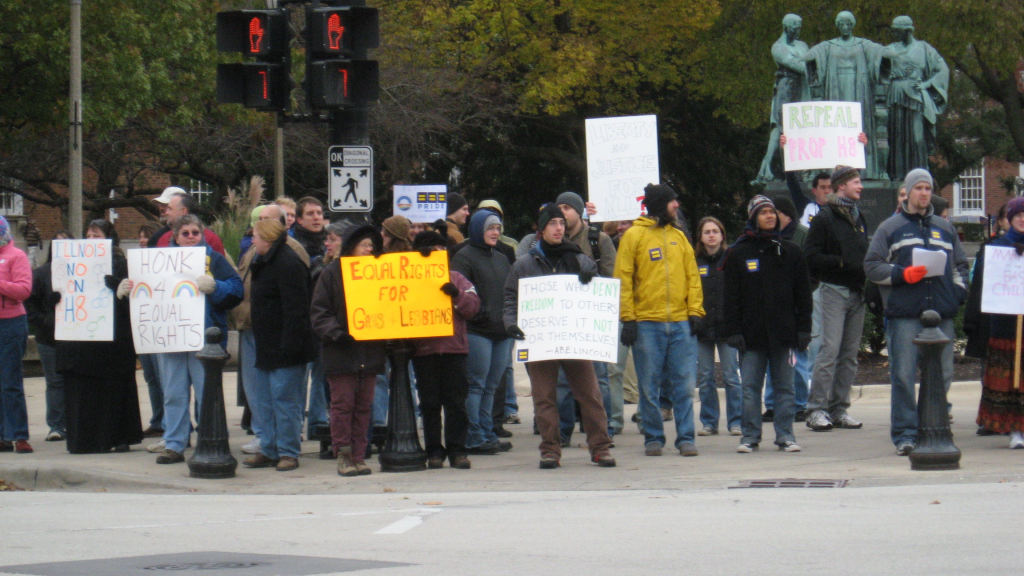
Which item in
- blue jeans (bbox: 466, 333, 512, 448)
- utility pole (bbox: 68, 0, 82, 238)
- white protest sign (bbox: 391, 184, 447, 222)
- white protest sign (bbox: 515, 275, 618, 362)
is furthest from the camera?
utility pole (bbox: 68, 0, 82, 238)

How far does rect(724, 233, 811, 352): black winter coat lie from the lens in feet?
Result: 37.8

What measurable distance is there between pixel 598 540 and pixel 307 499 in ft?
9.70

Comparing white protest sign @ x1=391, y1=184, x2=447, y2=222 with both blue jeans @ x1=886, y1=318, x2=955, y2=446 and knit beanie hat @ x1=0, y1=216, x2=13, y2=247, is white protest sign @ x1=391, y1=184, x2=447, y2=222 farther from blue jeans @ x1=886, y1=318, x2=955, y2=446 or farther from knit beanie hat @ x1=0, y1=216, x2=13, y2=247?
blue jeans @ x1=886, y1=318, x2=955, y2=446

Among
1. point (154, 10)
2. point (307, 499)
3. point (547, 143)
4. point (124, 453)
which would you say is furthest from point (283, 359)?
point (547, 143)

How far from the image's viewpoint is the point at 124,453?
12.6m

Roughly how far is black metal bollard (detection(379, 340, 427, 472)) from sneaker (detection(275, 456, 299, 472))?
0.72 meters

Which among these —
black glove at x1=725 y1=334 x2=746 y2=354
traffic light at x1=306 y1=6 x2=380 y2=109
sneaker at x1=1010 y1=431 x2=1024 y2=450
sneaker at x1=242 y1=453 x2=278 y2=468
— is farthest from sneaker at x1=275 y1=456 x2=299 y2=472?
sneaker at x1=1010 y1=431 x2=1024 y2=450

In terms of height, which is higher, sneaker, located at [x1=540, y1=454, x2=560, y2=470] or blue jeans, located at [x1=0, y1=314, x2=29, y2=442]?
blue jeans, located at [x1=0, y1=314, x2=29, y2=442]

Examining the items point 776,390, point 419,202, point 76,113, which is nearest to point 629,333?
point 776,390

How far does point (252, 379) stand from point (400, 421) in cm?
127

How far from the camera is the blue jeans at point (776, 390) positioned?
11539mm

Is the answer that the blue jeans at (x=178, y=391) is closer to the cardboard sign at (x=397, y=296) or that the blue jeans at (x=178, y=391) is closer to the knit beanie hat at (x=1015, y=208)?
the cardboard sign at (x=397, y=296)

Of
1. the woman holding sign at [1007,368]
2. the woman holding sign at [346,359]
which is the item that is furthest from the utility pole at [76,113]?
the woman holding sign at [1007,368]

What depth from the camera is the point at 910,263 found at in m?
11.2
